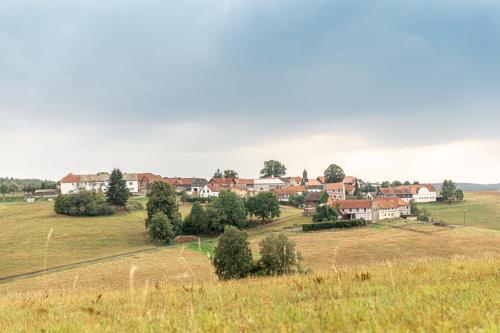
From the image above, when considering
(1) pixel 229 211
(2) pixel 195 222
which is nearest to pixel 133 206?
(2) pixel 195 222

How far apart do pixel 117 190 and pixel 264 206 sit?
42.6 meters

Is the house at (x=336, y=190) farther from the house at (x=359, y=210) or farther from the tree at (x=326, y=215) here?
the tree at (x=326, y=215)

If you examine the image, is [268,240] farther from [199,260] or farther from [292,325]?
[292,325]

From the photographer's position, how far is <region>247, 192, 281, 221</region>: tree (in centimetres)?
10731

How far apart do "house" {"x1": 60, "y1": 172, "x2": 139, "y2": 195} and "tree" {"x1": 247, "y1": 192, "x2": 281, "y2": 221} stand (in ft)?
238

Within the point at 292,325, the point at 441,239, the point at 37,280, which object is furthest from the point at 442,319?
the point at 441,239

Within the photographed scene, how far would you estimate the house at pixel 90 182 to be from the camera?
166087 mm

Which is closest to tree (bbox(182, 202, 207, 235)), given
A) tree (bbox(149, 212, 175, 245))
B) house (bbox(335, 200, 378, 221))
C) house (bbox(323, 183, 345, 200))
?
tree (bbox(149, 212, 175, 245))

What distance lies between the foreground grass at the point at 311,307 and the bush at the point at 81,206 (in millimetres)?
106122

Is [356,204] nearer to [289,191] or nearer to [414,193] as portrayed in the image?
[289,191]

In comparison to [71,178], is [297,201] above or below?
below

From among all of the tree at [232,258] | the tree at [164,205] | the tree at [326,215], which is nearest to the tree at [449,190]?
the tree at [326,215]

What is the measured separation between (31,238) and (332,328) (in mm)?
92976

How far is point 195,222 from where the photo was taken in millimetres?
96625
